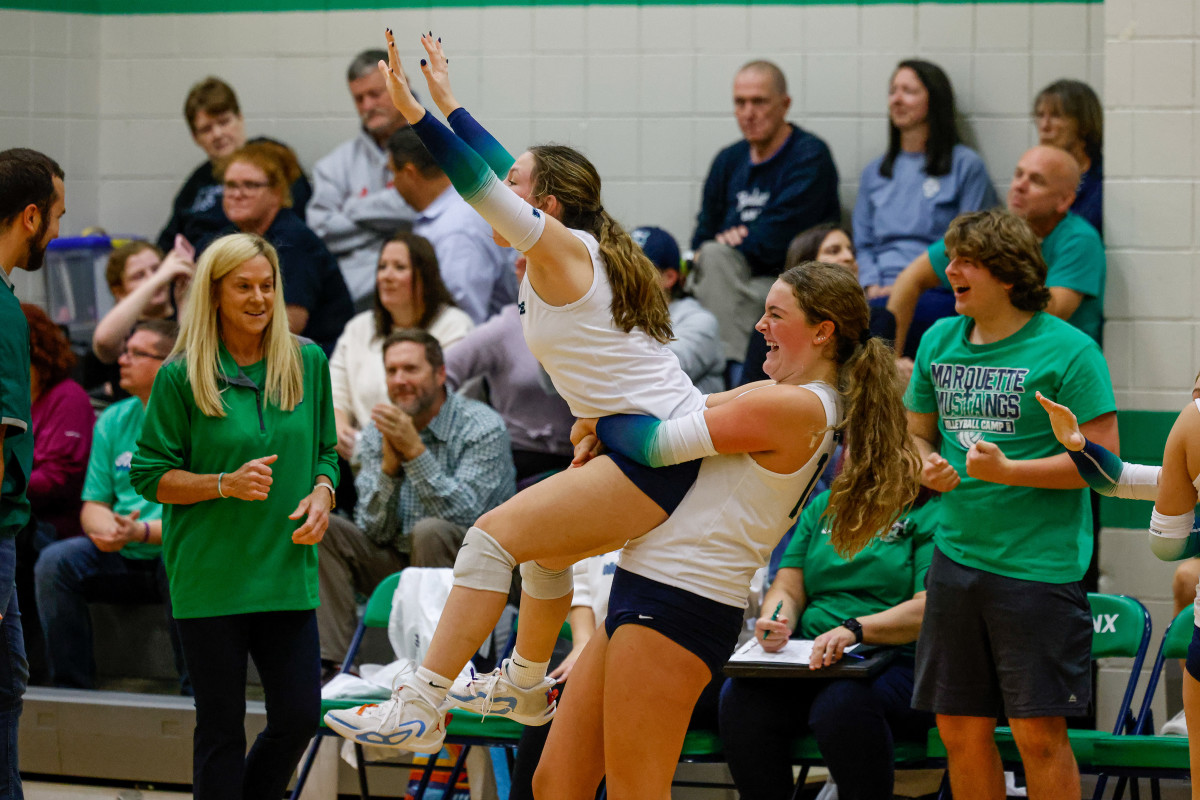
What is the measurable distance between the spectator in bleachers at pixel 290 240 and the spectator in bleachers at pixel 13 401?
264 centimetres

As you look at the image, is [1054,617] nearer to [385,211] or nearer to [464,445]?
[464,445]

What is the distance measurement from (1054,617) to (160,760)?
3186 mm

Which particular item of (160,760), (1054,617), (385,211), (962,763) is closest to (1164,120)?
(1054,617)

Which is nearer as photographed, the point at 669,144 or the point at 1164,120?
the point at 1164,120

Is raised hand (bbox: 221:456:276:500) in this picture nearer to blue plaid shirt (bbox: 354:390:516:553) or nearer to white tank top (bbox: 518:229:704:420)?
white tank top (bbox: 518:229:704:420)

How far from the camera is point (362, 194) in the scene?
6516 millimetres

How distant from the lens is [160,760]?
15.5 ft

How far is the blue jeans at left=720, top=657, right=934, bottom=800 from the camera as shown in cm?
356

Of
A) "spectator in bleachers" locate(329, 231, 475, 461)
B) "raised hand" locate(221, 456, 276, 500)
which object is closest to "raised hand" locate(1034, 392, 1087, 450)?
"raised hand" locate(221, 456, 276, 500)

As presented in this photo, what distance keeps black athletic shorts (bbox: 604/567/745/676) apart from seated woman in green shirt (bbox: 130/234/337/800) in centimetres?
106

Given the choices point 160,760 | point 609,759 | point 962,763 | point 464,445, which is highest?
point 464,445

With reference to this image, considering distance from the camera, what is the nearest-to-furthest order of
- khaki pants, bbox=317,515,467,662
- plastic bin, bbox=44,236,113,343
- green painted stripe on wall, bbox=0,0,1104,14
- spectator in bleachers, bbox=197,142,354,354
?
khaki pants, bbox=317,515,467,662
spectator in bleachers, bbox=197,142,354,354
plastic bin, bbox=44,236,113,343
green painted stripe on wall, bbox=0,0,1104,14

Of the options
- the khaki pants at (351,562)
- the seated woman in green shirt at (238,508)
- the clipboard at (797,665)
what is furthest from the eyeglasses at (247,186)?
the clipboard at (797,665)

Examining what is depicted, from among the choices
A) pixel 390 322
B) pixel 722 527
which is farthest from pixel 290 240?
pixel 722 527
